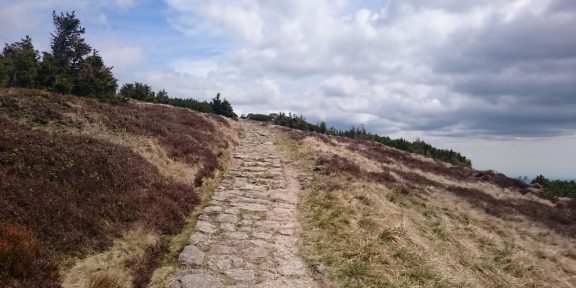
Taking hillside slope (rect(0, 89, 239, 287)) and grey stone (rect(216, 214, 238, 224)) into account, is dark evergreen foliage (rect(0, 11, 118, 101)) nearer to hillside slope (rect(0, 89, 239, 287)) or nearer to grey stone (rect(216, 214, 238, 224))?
hillside slope (rect(0, 89, 239, 287))

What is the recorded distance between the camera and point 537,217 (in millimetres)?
20859

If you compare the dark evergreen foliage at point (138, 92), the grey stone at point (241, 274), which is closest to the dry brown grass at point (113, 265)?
the grey stone at point (241, 274)

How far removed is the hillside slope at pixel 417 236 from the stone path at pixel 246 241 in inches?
23.4

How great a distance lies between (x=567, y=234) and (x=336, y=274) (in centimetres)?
1527

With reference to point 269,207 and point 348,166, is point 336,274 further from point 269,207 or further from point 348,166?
point 348,166

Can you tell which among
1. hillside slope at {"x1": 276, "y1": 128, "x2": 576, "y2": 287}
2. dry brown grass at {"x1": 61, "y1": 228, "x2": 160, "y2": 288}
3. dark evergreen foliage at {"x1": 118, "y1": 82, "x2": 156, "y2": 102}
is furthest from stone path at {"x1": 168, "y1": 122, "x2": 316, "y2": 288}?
dark evergreen foliage at {"x1": 118, "y1": 82, "x2": 156, "y2": 102}

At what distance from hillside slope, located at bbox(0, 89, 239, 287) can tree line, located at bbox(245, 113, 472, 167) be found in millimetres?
37578

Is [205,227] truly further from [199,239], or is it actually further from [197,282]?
[197,282]

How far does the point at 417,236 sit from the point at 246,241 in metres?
4.97

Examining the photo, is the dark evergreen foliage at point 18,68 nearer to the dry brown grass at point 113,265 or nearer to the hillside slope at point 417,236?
the hillside slope at point 417,236

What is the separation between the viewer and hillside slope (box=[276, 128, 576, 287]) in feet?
28.4

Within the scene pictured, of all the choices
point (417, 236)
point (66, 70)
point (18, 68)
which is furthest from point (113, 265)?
point (18, 68)

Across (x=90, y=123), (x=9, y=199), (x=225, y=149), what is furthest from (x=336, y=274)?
(x=225, y=149)

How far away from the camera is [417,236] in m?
11.3
